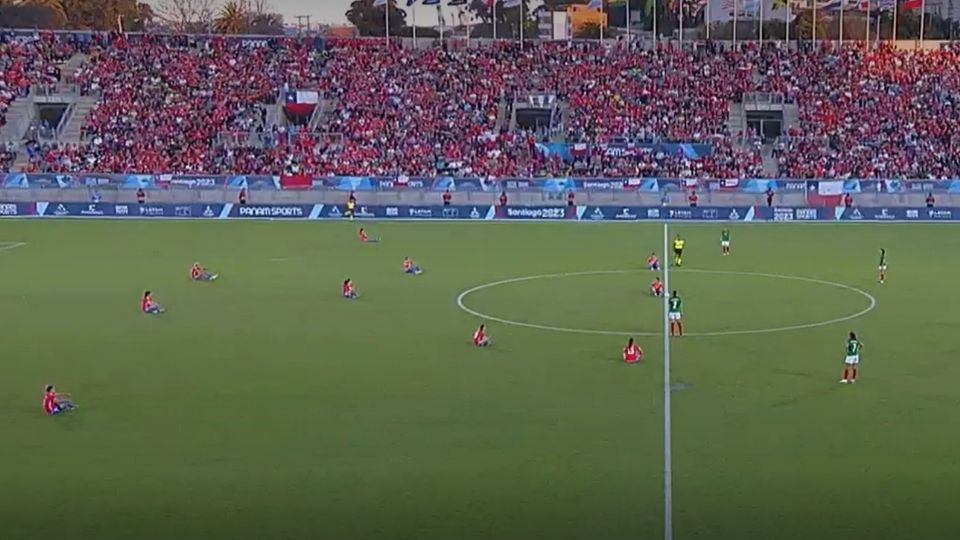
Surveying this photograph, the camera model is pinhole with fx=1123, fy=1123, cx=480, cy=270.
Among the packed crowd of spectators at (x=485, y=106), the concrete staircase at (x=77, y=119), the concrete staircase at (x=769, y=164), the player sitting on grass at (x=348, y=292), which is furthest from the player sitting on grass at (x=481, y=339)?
the concrete staircase at (x=77, y=119)

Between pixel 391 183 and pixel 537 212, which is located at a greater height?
pixel 391 183

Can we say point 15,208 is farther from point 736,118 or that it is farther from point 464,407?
point 464,407

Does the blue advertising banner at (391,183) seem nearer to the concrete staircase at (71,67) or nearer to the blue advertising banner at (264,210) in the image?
the blue advertising banner at (264,210)

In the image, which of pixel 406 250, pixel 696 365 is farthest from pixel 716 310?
pixel 406 250

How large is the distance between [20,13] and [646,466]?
10320 cm

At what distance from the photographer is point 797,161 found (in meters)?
63.5

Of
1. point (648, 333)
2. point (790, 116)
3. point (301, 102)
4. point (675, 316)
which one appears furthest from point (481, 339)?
point (301, 102)

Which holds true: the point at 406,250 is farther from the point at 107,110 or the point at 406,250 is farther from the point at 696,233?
the point at 107,110

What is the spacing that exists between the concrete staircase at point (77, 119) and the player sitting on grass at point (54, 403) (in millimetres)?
50369

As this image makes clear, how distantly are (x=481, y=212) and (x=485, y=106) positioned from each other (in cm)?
Result: 1605

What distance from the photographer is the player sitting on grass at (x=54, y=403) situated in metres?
21.4

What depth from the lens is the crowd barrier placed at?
56375 millimetres

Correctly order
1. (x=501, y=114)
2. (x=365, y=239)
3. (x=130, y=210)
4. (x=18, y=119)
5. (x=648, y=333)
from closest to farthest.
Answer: (x=648, y=333), (x=365, y=239), (x=130, y=210), (x=18, y=119), (x=501, y=114)

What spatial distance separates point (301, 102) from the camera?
73.1 meters
